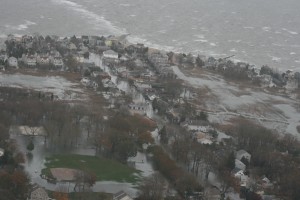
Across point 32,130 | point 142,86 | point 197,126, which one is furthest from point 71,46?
point 32,130

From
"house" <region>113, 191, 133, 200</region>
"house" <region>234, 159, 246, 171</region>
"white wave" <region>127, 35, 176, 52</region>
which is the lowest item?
"house" <region>113, 191, 133, 200</region>

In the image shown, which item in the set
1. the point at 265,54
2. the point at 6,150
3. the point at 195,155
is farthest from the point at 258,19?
the point at 6,150

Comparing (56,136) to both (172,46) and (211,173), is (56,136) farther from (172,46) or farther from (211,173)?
(172,46)

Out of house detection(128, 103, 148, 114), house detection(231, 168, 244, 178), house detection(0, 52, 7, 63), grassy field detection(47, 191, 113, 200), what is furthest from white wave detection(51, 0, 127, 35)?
grassy field detection(47, 191, 113, 200)

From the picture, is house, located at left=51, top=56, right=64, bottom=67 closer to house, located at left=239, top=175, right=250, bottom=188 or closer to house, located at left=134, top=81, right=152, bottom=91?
house, located at left=134, top=81, right=152, bottom=91

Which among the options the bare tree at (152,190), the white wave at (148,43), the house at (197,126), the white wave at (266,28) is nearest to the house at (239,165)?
the house at (197,126)

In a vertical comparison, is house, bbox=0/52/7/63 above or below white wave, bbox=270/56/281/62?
below

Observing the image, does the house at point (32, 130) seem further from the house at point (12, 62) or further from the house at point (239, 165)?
the house at point (12, 62)

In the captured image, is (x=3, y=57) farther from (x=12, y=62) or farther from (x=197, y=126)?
(x=197, y=126)
